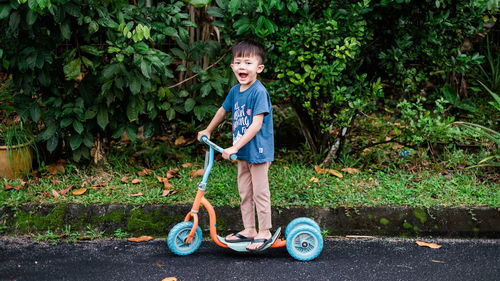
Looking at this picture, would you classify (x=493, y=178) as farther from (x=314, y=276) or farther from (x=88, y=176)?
(x=88, y=176)

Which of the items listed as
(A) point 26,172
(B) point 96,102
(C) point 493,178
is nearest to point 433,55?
(C) point 493,178

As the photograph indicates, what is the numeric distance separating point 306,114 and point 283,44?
91cm

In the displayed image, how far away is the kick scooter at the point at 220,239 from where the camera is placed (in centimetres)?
339

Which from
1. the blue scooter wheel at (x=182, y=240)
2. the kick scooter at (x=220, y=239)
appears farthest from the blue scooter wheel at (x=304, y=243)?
the blue scooter wheel at (x=182, y=240)

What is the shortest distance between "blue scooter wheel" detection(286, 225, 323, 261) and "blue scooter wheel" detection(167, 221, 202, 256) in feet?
2.13

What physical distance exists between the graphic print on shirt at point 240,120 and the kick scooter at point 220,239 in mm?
181

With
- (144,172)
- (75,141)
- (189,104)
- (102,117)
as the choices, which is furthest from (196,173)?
(75,141)

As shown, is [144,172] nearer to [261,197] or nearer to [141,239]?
[141,239]

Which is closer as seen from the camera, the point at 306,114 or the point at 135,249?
the point at 135,249

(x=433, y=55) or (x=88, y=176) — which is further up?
(x=433, y=55)

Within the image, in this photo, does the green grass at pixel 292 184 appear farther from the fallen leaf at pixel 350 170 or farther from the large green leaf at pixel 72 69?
the large green leaf at pixel 72 69

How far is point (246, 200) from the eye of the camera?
3.59m

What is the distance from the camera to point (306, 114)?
191 inches

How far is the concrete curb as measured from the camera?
3.89m
